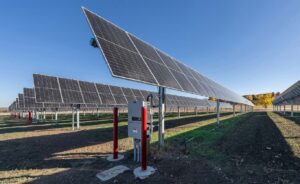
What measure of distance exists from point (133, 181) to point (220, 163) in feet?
10.4

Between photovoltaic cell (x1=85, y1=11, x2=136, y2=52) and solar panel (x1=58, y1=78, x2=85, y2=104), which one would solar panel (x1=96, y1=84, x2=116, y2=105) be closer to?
solar panel (x1=58, y1=78, x2=85, y2=104)

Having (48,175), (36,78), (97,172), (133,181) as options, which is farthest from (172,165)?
(36,78)

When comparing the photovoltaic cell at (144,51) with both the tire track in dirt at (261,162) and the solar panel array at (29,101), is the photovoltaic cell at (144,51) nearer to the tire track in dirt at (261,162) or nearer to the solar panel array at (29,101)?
the tire track in dirt at (261,162)

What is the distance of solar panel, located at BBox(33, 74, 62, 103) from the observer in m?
17.2

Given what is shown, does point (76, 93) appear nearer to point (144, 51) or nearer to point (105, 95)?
point (105, 95)

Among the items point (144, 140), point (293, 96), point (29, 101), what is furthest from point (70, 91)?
point (293, 96)

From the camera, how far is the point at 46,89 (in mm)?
18453

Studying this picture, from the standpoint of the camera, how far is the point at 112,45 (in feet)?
25.4

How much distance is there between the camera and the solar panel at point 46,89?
1722 cm

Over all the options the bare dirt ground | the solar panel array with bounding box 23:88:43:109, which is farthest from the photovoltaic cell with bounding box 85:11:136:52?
the solar panel array with bounding box 23:88:43:109

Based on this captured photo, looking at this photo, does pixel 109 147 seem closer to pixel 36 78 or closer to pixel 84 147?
pixel 84 147

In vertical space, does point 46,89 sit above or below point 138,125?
above

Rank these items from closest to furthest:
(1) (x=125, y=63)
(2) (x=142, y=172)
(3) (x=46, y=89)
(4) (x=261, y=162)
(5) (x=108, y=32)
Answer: (2) (x=142, y=172)
(4) (x=261, y=162)
(1) (x=125, y=63)
(5) (x=108, y=32)
(3) (x=46, y=89)

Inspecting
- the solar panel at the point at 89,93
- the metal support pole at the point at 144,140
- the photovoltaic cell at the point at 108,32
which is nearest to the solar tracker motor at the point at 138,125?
the metal support pole at the point at 144,140
